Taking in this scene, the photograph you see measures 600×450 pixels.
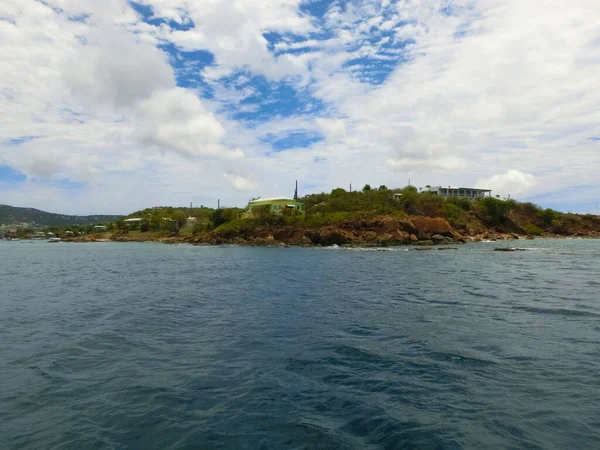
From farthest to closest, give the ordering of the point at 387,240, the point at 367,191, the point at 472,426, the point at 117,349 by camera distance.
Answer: the point at 367,191 < the point at 387,240 < the point at 117,349 < the point at 472,426

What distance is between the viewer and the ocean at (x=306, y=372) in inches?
334

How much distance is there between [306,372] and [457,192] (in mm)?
142736

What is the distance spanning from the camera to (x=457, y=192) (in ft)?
462

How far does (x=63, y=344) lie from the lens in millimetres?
15305

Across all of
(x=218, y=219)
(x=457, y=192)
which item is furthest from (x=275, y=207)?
(x=457, y=192)

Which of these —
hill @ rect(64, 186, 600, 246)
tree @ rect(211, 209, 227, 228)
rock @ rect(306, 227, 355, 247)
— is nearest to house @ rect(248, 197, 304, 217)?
hill @ rect(64, 186, 600, 246)

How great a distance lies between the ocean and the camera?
8477 millimetres

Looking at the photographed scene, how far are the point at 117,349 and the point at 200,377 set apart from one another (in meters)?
5.03

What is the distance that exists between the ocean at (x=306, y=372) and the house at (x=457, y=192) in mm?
117412

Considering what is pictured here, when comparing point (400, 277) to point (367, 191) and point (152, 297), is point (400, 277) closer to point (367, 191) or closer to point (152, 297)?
point (152, 297)

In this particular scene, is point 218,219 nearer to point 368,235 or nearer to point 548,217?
point 368,235

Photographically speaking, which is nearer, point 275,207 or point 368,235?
point 368,235

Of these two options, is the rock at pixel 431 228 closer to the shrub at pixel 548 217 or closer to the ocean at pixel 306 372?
the shrub at pixel 548 217

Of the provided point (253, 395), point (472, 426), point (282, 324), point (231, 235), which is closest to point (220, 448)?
point (253, 395)
